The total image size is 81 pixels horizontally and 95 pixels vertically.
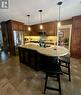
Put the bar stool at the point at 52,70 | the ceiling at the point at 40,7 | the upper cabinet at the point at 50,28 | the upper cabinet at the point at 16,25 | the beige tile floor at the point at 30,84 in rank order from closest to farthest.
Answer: the bar stool at the point at 52,70 < the beige tile floor at the point at 30,84 < the ceiling at the point at 40,7 < the upper cabinet at the point at 16,25 < the upper cabinet at the point at 50,28

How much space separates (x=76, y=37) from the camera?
465cm

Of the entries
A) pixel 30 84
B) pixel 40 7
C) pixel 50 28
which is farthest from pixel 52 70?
pixel 50 28

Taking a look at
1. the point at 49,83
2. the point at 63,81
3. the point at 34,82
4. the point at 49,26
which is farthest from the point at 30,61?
the point at 49,26

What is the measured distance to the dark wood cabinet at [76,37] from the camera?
14.8 ft

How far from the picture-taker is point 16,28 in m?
5.82

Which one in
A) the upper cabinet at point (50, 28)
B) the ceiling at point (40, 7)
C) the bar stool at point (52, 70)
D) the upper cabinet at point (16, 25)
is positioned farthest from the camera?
the upper cabinet at point (50, 28)

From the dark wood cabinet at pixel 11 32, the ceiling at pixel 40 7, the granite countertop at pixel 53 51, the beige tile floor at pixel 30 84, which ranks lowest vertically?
the beige tile floor at pixel 30 84

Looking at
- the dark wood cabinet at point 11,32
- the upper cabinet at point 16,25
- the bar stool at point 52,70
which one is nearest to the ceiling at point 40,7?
the upper cabinet at point 16,25

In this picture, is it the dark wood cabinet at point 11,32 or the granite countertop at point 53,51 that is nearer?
the granite countertop at point 53,51

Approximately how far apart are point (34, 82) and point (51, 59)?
101 centimetres

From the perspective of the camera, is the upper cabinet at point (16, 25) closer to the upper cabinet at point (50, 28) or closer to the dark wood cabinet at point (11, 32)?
the dark wood cabinet at point (11, 32)

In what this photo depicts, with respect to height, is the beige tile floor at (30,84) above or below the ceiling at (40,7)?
below

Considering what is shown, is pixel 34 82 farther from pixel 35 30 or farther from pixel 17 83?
pixel 35 30

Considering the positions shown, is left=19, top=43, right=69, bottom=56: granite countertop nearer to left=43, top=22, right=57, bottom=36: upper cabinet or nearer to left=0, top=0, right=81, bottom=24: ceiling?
left=0, top=0, right=81, bottom=24: ceiling
